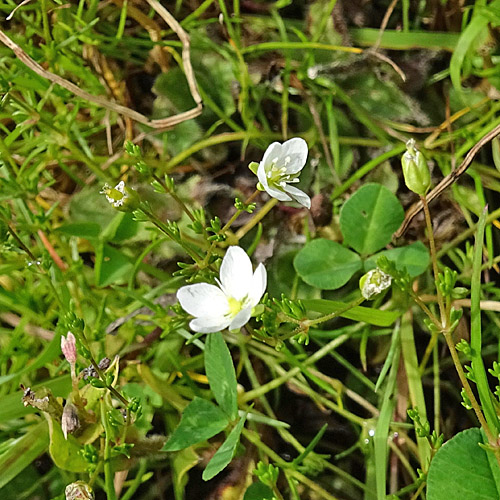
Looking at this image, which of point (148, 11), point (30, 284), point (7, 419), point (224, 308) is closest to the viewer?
point (224, 308)

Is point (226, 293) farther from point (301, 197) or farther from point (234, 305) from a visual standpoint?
point (301, 197)

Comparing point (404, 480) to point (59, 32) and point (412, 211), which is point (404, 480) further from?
point (59, 32)

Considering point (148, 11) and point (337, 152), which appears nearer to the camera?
point (337, 152)

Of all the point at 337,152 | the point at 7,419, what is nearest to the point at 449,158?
the point at 337,152

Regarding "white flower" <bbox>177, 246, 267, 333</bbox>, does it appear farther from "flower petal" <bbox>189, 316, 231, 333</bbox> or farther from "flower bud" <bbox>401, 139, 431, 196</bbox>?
"flower bud" <bbox>401, 139, 431, 196</bbox>

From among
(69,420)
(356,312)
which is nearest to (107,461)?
(69,420)

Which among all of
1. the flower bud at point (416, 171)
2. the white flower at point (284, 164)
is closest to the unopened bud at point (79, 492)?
the white flower at point (284, 164)

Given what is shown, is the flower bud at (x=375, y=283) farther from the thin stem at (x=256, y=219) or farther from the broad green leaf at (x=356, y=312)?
the thin stem at (x=256, y=219)

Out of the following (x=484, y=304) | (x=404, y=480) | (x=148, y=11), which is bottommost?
(x=404, y=480)

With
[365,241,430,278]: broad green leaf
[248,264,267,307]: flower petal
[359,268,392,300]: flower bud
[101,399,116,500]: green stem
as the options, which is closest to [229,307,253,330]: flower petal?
[248,264,267,307]: flower petal
